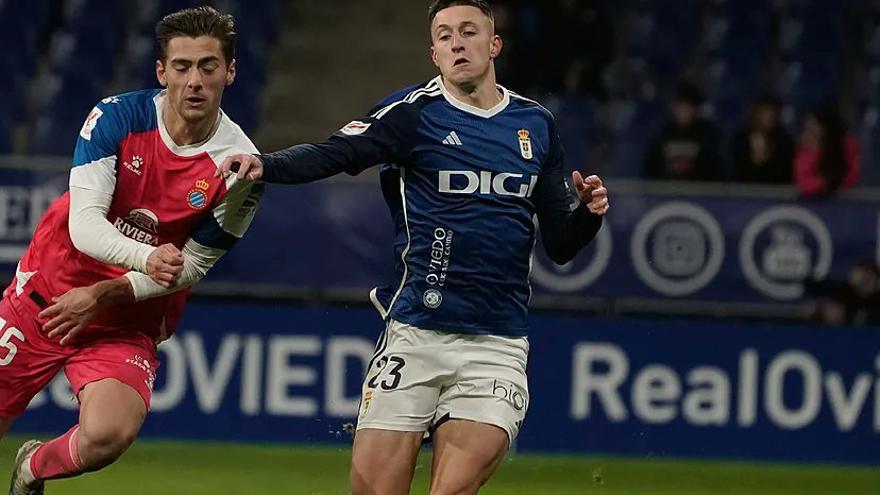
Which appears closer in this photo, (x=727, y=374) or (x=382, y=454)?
(x=382, y=454)

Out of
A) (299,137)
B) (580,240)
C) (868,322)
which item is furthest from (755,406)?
(299,137)

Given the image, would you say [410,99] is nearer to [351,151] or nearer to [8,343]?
[351,151]

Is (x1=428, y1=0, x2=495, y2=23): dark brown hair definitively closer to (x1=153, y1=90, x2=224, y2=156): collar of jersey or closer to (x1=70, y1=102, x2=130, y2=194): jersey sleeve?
(x1=153, y1=90, x2=224, y2=156): collar of jersey

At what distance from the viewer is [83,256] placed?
704cm

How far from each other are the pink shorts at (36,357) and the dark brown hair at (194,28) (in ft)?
3.87

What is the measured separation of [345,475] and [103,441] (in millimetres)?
3767

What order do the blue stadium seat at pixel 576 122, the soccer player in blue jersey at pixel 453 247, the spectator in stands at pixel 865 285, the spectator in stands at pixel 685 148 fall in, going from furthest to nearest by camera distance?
1. the blue stadium seat at pixel 576 122
2. the spectator in stands at pixel 685 148
3. the spectator in stands at pixel 865 285
4. the soccer player in blue jersey at pixel 453 247

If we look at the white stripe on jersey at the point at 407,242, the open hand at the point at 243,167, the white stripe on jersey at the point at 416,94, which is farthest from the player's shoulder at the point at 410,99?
the open hand at the point at 243,167

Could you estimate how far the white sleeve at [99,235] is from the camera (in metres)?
6.61

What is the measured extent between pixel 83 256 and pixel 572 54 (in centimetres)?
836

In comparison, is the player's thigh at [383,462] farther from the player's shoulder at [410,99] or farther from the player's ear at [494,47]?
the player's ear at [494,47]

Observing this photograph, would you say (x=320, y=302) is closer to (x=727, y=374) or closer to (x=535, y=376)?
(x=535, y=376)

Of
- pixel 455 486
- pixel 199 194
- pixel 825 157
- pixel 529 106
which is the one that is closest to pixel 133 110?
pixel 199 194

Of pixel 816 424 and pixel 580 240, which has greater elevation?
pixel 580 240
